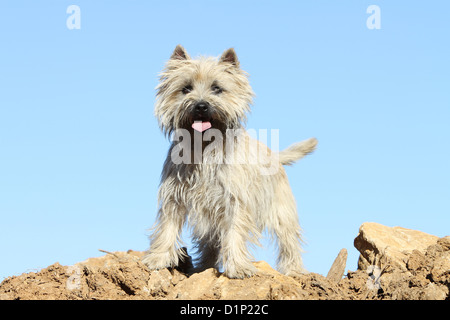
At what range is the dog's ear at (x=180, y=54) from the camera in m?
8.02

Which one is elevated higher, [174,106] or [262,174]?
[174,106]

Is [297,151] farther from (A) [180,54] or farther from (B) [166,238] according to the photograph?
(B) [166,238]

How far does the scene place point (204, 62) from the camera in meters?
7.91

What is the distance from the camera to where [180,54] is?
318 inches

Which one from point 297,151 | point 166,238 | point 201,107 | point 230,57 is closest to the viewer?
point 201,107

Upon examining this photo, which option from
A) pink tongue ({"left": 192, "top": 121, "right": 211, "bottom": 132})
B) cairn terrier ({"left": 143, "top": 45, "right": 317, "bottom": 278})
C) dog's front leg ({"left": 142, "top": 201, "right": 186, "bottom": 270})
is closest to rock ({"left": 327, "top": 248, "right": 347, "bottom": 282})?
cairn terrier ({"left": 143, "top": 45, "right": 317, "bottom": 278})

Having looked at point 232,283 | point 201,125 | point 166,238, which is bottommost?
point 232,283

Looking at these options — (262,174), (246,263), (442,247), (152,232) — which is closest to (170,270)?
(152,232)

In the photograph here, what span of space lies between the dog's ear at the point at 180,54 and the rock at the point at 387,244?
3581 millimetres

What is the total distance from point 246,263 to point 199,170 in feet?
4.46

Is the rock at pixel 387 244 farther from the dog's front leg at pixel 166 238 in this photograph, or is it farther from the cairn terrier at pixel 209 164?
the dog's front leg at pixel 166 238

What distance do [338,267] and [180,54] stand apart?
11.9 ft

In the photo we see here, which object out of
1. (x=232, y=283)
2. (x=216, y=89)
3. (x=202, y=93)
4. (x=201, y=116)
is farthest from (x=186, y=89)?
(x=232, y=283)
